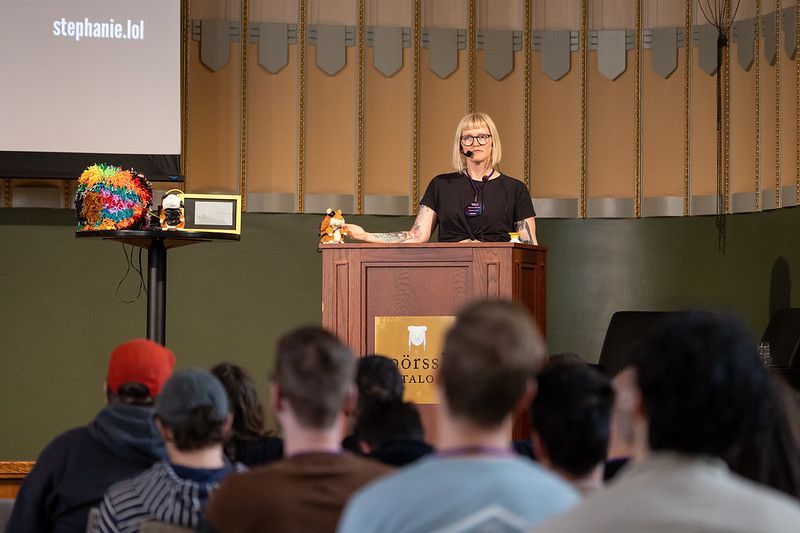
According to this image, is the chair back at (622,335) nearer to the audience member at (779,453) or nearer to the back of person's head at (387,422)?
the back of person's head at (387,422)

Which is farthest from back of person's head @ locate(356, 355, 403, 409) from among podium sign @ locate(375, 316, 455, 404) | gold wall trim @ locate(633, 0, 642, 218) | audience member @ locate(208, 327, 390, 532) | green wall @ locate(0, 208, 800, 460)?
gold wall trim @ locate(633, 0, 642, 218)

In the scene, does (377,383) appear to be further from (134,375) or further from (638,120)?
(638,120)

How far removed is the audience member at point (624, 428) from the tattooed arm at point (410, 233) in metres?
3.06

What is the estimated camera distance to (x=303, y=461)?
1.88 metres

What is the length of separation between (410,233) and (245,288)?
2.01 meters

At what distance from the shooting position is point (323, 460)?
1.89 meters

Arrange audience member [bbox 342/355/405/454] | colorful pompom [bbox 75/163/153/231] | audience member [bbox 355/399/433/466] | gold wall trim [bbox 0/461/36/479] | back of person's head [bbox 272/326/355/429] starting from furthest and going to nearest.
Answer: gold wall trim [bbox 0/461/36/479] < colorful pompom [bbox 75/163/153/231] < audience member [bbox 342/355/405/454] < audience member [bbox 355/399/433/466] < back of person's head [bbox 272/326/355/429]

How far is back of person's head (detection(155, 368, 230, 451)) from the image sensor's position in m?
2.27

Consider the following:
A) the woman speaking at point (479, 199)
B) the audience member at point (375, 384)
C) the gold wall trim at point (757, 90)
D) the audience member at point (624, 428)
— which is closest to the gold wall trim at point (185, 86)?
the woman speaking at point (479, 199)

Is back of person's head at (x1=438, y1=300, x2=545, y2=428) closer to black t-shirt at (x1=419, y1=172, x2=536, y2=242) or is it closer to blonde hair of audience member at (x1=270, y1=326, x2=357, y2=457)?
blonde hair of audience member at (x1=270, y1=326, x2=357, y2=457)

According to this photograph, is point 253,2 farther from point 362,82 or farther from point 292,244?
point 292,244

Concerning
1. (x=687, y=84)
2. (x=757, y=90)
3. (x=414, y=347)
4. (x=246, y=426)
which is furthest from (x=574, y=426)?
(x=687, y=84)

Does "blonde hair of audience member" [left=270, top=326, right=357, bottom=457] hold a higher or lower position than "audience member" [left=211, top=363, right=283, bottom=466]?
higher

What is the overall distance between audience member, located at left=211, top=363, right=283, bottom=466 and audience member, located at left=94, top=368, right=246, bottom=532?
2.44 ft
